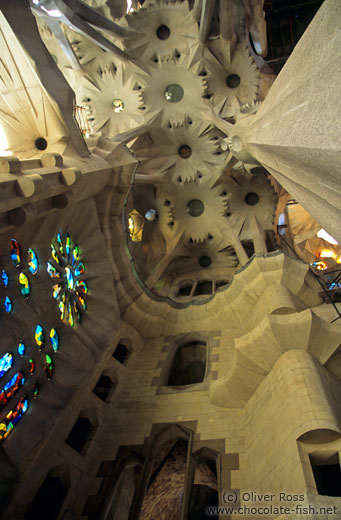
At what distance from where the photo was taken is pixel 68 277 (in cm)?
854

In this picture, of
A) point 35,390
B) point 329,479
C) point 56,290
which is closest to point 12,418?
point 35,390

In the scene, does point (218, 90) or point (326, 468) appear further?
point (218, 90)

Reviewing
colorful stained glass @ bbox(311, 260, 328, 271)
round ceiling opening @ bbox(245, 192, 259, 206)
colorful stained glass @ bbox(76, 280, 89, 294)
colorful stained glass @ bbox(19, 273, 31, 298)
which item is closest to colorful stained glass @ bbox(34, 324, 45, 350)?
colorful stained glass @ bbox(19, 273, 31, 298)

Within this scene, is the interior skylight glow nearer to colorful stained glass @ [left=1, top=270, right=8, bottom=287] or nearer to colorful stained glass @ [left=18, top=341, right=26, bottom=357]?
colorful stained glass @ [left=18, top=341, right=26, bottom=357]

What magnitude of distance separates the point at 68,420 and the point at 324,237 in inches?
558

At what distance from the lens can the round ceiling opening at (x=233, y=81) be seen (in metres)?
13.8

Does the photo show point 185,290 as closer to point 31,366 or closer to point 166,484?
A: point 166,484

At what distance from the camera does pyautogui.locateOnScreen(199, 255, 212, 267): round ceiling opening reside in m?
15.2

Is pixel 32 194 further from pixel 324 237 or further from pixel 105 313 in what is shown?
pixel 324 237

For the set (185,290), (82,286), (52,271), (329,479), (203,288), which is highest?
(203,288)

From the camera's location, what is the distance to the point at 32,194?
5367 mm

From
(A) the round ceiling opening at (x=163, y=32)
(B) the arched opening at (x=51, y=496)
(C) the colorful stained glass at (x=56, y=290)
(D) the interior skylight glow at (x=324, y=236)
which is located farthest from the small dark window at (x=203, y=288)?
(A) the round ceiling opening at (x=163, y=32)

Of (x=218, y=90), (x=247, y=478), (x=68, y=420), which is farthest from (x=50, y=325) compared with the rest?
(x=218, y=90)

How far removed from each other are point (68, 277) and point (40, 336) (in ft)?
5.60
